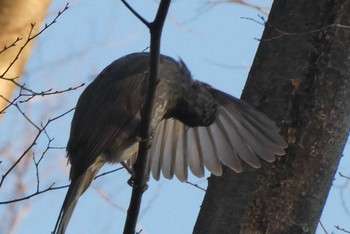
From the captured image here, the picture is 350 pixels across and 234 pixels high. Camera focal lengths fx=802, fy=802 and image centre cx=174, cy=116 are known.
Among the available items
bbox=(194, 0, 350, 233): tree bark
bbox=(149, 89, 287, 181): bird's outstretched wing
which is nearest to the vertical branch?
bbox=(194, 0, 350, 233): tree bark

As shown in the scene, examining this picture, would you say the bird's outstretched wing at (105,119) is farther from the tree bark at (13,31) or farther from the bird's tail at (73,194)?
the tree bark at (13,31)

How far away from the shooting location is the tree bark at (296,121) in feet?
10.5

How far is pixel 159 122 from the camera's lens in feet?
13.3

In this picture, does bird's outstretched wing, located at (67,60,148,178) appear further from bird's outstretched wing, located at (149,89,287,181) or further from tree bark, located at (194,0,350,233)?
tree bark, located at (194,0,350,233)

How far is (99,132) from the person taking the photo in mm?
3791

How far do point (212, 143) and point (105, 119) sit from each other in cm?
75

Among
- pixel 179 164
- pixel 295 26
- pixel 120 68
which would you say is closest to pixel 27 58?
pixel 120 68

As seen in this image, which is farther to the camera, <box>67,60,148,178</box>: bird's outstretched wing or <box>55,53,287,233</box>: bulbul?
<box>67,60,148,178</box>: bird's outstretched wing

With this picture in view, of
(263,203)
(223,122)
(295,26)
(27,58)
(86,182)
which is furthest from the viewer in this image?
(223,122)

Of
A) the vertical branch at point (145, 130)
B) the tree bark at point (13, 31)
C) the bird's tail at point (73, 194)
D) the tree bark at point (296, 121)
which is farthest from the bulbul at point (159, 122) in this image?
the vertical branch at point (145, 130)

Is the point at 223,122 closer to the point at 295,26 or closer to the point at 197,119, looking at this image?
the point at 197,119

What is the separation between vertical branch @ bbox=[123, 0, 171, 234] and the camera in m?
2.46

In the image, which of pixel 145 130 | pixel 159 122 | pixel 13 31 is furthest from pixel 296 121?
pixel 13 31

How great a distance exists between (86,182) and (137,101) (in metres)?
0.45
